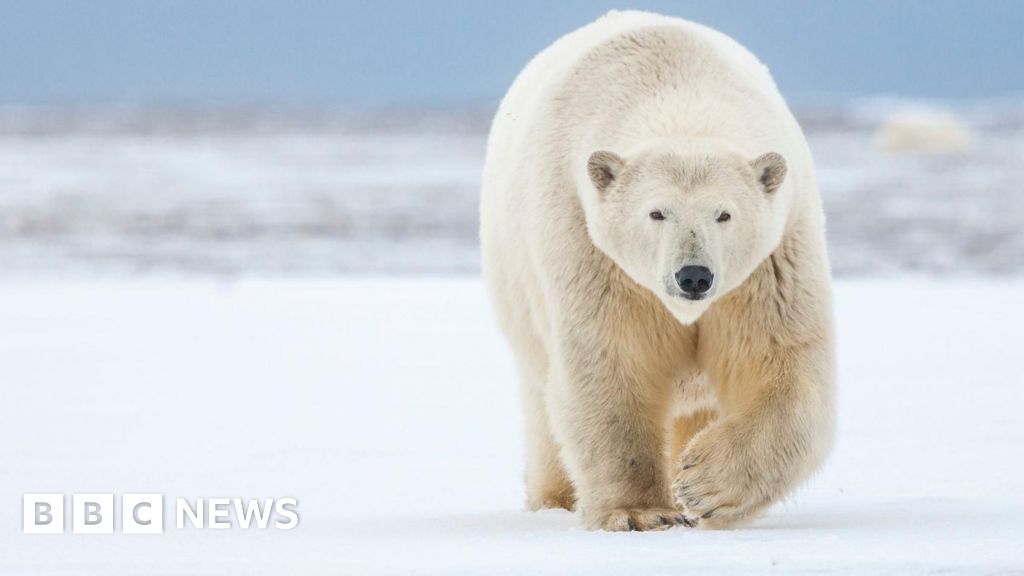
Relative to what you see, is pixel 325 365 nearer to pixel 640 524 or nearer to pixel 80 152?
pixel 640 524

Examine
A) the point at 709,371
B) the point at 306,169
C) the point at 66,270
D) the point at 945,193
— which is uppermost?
the point at 306,169

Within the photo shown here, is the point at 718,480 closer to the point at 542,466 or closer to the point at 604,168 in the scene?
the point at 604,168

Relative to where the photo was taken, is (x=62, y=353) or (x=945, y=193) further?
(x=945, y=193)

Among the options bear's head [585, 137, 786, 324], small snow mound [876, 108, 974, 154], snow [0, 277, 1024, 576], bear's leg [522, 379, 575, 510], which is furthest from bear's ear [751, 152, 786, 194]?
small snow mound [876, 108, 974, 154]

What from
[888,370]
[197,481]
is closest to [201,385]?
[197,481]

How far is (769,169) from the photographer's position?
4266 millimetres

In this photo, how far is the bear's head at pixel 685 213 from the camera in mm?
4109

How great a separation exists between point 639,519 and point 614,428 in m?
0.26

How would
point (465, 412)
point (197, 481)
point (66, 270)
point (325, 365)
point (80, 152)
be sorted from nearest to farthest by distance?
1. point (197, 481)
2. point (465, 412)
3. point (325, 365)
4. point (66, 270)
5. point (80, 152)

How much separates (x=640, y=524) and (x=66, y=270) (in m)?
9.77

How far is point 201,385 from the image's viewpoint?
299 inches

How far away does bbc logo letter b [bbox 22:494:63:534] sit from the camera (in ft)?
14.3

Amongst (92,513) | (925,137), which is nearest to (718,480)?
(92,513)

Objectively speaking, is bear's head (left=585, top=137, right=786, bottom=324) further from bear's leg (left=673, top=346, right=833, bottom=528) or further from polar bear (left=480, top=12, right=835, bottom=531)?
bear's leg (left=673, top=346, right=833, bottom=528)
